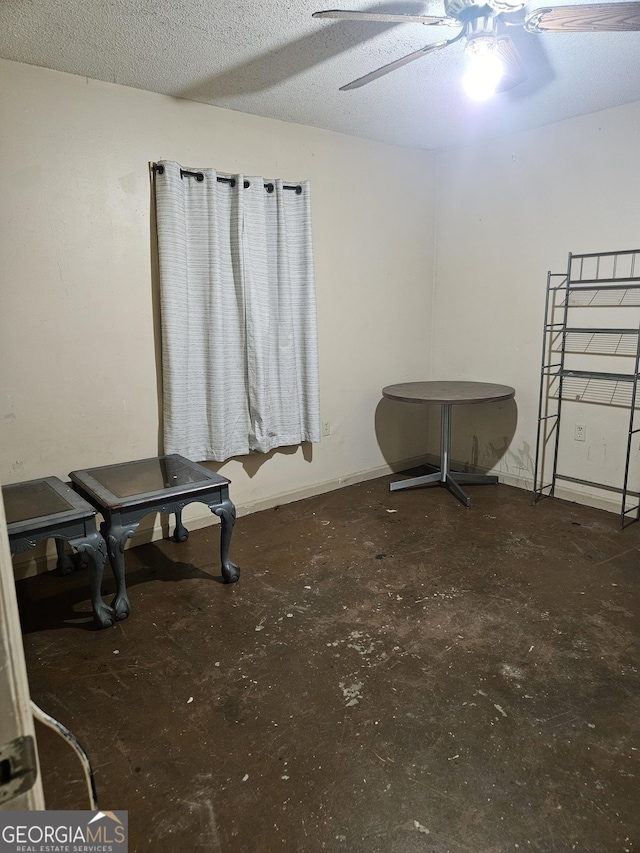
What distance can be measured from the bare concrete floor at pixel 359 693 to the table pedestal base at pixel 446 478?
77 cm

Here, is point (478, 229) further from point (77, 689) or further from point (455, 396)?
point (77, 689)

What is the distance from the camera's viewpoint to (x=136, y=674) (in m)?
2.01


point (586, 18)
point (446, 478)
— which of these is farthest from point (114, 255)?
point (446, 478)

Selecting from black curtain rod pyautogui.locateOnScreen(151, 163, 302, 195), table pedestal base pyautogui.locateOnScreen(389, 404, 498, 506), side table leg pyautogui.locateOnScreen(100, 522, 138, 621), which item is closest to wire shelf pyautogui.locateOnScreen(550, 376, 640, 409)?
table pedestal base pyautogui.locateOnScreen(389, 404, 498, 506)

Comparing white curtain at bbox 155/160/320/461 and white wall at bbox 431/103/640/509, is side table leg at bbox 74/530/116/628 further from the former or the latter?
white wall at bbox 431/103/640/509

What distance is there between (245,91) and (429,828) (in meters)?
3.21

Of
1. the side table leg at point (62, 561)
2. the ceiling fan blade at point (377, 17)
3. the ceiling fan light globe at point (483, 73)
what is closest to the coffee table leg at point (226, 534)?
the side table leg at point (62, 561)

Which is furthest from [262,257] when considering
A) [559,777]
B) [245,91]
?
[559,777]

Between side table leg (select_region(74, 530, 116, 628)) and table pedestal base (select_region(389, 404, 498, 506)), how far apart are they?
2167mm

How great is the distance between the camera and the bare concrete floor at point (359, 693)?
4.69 feet

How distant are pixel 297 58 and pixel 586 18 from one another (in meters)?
1.25

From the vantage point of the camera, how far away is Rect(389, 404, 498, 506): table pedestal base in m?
3.78

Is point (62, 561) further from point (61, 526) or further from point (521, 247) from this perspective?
point (521, 247)

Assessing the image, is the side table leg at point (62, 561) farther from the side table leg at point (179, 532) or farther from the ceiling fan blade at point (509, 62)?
the ceiling fan blade at point (509, 62)
